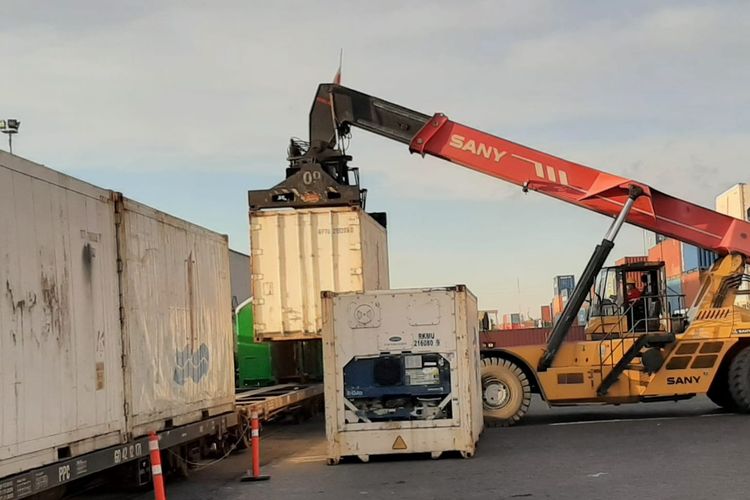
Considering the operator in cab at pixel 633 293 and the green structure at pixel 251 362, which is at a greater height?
the operator in cab at pixel 633 293

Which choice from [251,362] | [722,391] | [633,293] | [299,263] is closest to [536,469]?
[299,263]

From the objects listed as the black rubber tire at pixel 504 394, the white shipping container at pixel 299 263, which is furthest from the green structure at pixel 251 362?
the black rubber tire at pixel 504 394

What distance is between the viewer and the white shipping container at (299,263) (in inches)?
701

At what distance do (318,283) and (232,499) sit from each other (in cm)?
700

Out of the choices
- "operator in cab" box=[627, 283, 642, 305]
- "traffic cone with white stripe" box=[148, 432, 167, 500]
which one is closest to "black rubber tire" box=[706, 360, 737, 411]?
"operator in cab" box=[627, 283, 642, 305]

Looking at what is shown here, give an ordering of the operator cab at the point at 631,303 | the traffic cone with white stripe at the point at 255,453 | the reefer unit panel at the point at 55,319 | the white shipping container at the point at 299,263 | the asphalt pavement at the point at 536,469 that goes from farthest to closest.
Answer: the operator cab at the point at 631,303 < the white shipping container at the point at 299,263 < the traffic cone with white stripe at the point at 255,453 < the asphalt pavement at the point at 536,469 < the reefer unit panel at the point at 55,319

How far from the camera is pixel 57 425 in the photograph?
8.33 metres

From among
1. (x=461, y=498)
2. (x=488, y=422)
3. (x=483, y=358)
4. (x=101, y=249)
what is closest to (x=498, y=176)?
(x=483, y=358)

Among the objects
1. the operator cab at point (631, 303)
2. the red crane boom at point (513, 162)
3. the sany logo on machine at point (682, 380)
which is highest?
the red crane boom at point (513, 162)

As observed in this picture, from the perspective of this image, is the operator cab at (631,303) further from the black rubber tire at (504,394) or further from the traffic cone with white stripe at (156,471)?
the traffic cone with white stripe at (156,471)

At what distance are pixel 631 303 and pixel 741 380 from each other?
7.68ft

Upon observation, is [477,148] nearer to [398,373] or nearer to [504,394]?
[504,394]

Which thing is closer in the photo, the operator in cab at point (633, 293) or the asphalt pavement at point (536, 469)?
the asphalt pavement at point (536, 469)

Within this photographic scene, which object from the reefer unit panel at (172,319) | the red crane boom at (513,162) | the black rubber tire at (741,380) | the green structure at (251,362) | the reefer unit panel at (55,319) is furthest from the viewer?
the green structure at (251,362)
